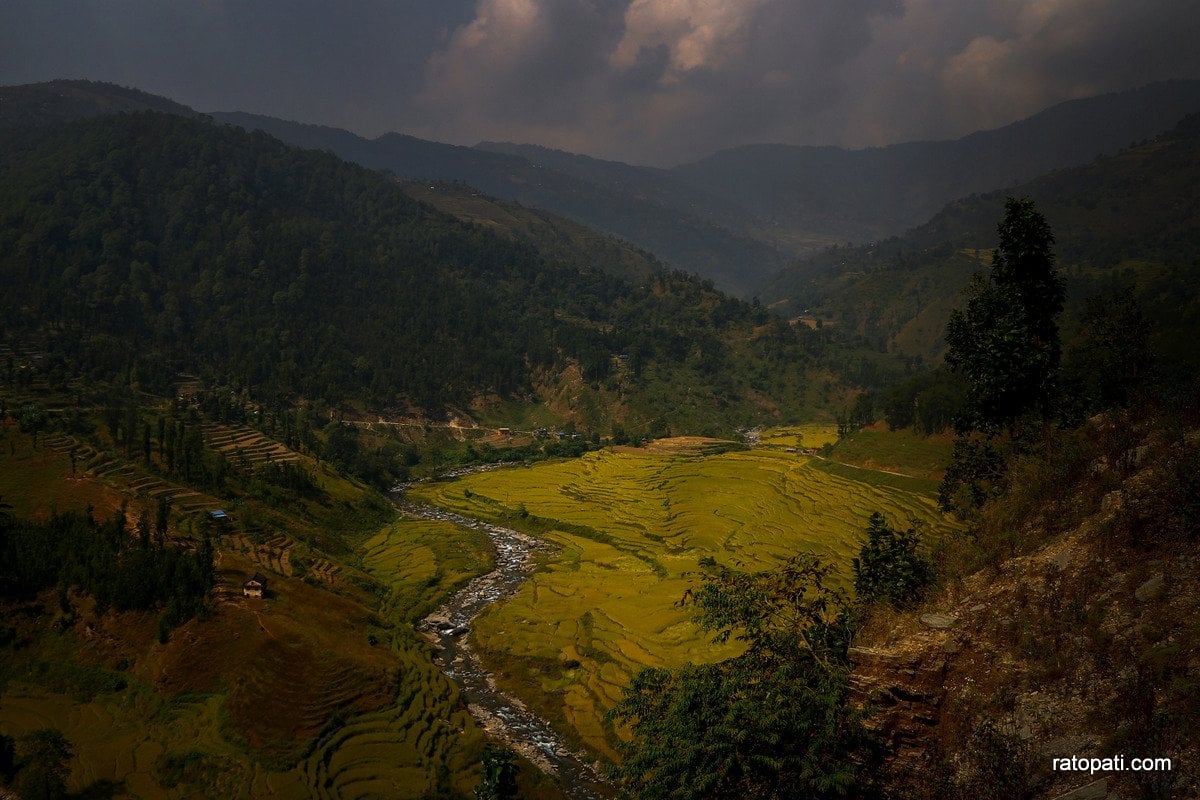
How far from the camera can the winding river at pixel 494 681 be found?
112 feet

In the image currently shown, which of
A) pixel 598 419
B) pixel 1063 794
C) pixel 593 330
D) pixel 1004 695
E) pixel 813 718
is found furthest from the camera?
pixel 593 330

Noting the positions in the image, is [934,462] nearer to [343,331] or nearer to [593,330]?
[593,330]

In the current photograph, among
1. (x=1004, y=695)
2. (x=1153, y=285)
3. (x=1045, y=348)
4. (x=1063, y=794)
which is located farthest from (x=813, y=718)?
(x=1153, y=285)

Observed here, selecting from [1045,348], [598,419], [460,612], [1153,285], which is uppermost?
[1153,285]

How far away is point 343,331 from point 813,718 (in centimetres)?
17005

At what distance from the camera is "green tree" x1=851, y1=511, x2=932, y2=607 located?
23.1 metres

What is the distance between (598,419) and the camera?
15362 centimetres

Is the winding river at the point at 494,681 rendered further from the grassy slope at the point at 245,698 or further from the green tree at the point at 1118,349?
the green tree at the point at 1118,349

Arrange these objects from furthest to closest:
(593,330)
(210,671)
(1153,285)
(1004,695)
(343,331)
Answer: (593,330), (343,331), (1153,285), (210,671), (1004,695)

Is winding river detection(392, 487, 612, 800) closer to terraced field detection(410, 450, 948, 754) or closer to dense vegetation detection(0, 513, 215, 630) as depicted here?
terraced field detection(410, 450, 948, 754)

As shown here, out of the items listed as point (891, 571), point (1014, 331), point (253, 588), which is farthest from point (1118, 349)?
point (253, 588)

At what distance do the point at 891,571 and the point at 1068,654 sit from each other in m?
10.3

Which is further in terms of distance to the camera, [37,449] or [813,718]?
[37,449]


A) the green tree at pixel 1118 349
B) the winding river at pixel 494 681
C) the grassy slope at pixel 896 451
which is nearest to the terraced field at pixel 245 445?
the winding river at pixel 494 681
